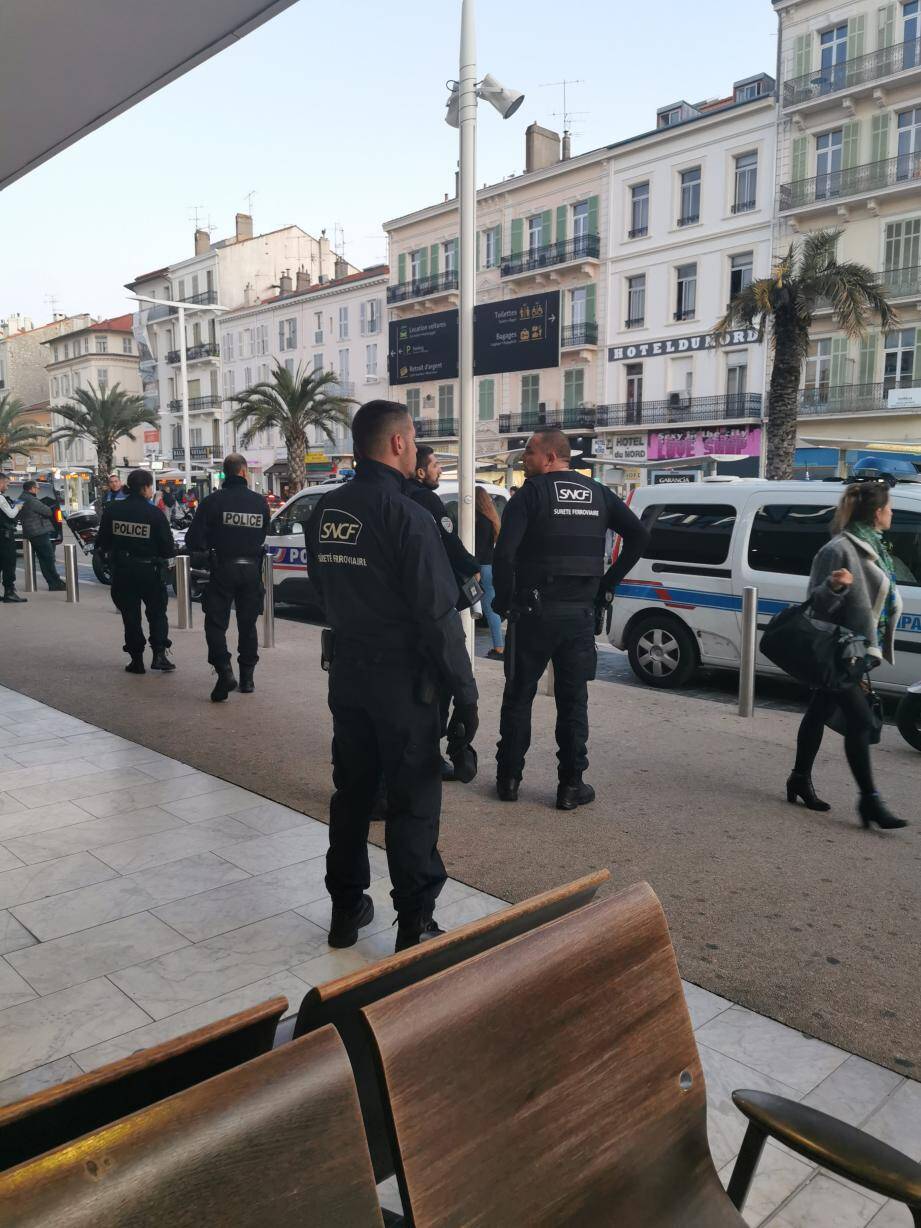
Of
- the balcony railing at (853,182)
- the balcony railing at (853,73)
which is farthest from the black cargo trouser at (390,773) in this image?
the balcony railing at (853,73)

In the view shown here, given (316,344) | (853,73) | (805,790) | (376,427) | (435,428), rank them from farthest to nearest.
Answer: (316,344)
(435,428)
(853,73)
(805,790)
(376,427)

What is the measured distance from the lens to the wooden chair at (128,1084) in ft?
3.52

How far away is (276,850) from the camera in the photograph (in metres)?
4.52

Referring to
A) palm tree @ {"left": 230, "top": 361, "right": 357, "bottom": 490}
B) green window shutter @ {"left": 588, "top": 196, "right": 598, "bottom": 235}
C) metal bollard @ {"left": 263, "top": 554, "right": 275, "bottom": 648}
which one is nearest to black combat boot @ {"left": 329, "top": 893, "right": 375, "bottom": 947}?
metal bollard @ {"left": 263, "top": 554, "right": 275, "bottom": 648}

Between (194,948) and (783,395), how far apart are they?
2188cm

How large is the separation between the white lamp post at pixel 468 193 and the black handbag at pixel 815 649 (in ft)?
12.0

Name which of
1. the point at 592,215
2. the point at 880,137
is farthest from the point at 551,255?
Answer: the point at 880,137

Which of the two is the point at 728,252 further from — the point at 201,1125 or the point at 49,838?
the point at 201,1125

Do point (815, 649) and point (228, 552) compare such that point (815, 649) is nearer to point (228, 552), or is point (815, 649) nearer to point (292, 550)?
point (228, 552)

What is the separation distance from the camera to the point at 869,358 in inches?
1157

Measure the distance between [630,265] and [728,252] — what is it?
418cm

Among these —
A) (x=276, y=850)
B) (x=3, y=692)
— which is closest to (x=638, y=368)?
(x=3, y=692)

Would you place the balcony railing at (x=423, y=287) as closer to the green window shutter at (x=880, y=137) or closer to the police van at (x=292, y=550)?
the green window shutter at (x=880, y=137)

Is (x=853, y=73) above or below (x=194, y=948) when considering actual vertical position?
above
